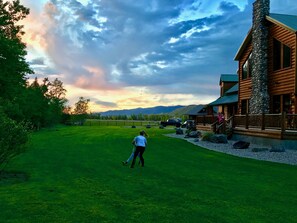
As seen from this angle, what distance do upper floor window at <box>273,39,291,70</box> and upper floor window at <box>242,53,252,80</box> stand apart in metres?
4.07

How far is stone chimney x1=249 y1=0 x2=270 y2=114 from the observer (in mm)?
26922

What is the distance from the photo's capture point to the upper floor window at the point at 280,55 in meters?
24.8

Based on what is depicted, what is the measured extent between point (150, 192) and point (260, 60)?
819 inches

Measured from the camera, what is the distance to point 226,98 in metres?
41.5

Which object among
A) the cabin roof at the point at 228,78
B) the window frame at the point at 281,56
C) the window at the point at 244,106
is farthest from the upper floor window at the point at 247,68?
the cabin roof at the point at 228,78

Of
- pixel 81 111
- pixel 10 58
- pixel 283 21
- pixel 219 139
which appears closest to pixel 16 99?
pixel 10 58

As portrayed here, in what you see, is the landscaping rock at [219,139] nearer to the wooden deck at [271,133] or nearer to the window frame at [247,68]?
the wooden deck at [271,133]

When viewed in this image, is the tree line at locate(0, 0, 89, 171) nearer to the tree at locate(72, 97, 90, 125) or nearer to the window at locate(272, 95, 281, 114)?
the tree at locate(72, 97, 90, 125)

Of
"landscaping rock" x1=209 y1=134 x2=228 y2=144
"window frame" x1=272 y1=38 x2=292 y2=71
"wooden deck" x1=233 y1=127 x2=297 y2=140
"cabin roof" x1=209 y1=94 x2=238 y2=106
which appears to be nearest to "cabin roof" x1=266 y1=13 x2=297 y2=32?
"window frame" x1=272 y1=38 x2=292 y2=71

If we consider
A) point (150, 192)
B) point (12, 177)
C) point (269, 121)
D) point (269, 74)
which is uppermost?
point (269, 74)

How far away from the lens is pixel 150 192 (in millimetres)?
9719

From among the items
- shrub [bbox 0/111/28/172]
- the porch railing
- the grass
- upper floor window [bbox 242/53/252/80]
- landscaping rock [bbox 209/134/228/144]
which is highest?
upper floor window [bbox 242/53/252/80]

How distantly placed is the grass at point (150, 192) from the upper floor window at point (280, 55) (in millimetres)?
12053

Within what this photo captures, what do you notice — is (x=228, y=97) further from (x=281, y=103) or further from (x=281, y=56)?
(x=281, y=56)
